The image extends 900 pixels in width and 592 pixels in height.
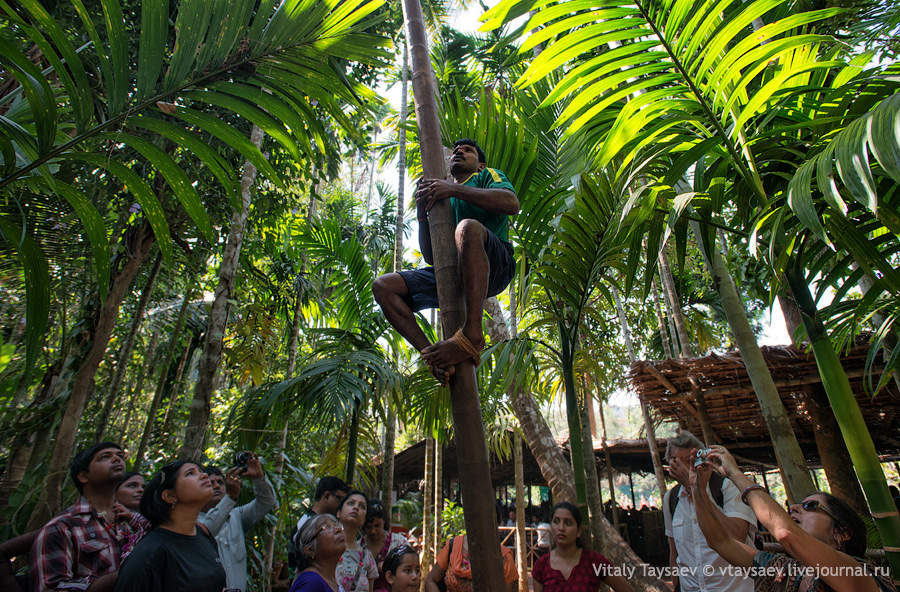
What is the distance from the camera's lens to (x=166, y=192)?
17.1ft

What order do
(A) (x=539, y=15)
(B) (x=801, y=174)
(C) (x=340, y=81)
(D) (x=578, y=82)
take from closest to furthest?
(B) (x=801, y=174) → (A) (x=539, y=15) → (D) (x=578, y=82) → (C) (x=340, y=81)

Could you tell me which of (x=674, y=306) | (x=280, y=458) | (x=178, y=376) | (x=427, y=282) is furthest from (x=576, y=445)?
(x=178, y=376)

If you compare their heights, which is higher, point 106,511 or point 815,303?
point 815,303

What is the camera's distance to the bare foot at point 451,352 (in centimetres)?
162

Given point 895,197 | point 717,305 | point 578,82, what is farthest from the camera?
point 717,305

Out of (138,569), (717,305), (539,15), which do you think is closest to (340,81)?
(539,15)

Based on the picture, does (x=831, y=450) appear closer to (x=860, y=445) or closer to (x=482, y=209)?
(x=860, y=445)

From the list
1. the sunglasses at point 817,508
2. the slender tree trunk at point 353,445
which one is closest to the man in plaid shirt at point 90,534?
the slender tree trunk at point 353,445

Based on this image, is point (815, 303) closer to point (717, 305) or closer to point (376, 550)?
point (376, 550)

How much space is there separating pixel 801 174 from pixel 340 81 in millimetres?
1979

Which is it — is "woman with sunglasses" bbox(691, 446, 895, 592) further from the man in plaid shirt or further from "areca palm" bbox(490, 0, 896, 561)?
the man in plaid shirt

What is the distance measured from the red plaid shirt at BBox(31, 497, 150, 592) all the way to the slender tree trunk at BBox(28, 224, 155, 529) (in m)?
1.61

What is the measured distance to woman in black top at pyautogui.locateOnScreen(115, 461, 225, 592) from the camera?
6.90ft

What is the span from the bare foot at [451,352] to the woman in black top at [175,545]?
156cm
